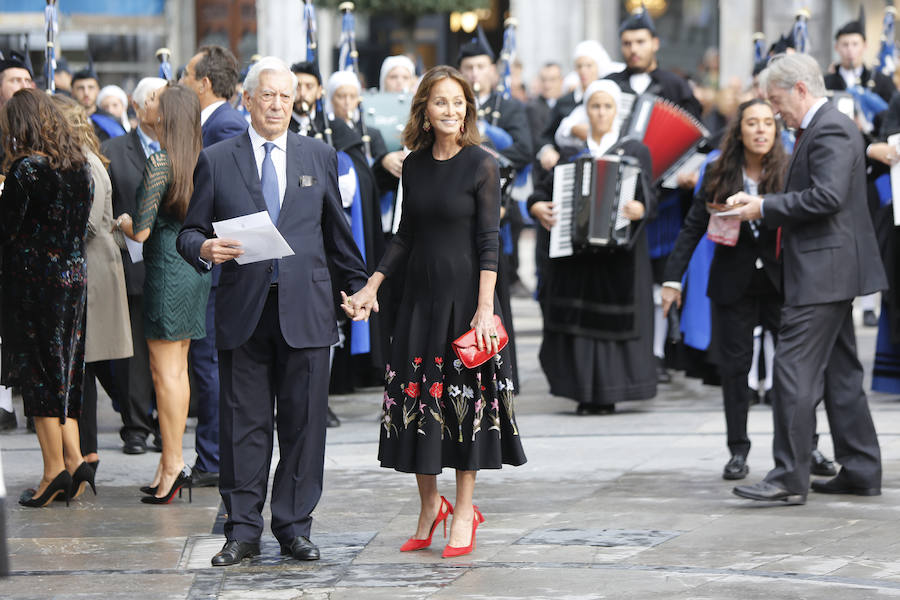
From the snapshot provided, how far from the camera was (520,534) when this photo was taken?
6559mm

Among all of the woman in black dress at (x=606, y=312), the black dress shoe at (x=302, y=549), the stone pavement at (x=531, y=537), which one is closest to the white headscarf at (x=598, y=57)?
the woman in black dress at (x=606, y=312)

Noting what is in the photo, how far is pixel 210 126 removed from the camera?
7715 mm

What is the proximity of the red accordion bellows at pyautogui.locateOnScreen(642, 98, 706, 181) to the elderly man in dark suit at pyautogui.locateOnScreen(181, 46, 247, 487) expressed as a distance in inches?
131

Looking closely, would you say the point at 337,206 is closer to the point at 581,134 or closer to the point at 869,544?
the point at 869,544

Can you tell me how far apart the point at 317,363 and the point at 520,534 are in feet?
3.72

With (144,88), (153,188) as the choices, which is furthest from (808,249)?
(144,88)

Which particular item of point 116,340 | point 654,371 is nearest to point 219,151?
point 116,340

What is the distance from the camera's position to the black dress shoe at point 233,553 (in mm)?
6043

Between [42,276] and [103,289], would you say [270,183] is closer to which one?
[42,276]

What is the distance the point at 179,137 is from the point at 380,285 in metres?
1.14

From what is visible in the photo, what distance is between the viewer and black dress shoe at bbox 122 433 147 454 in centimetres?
883

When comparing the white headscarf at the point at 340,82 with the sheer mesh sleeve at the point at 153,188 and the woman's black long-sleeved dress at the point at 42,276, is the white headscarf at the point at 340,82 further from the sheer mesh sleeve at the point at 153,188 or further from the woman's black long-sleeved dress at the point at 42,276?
the woman's black long-sleeved dress at the point at 42,276

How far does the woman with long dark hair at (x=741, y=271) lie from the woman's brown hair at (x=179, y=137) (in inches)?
93.3

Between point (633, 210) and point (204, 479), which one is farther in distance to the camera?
point (633, 210)
